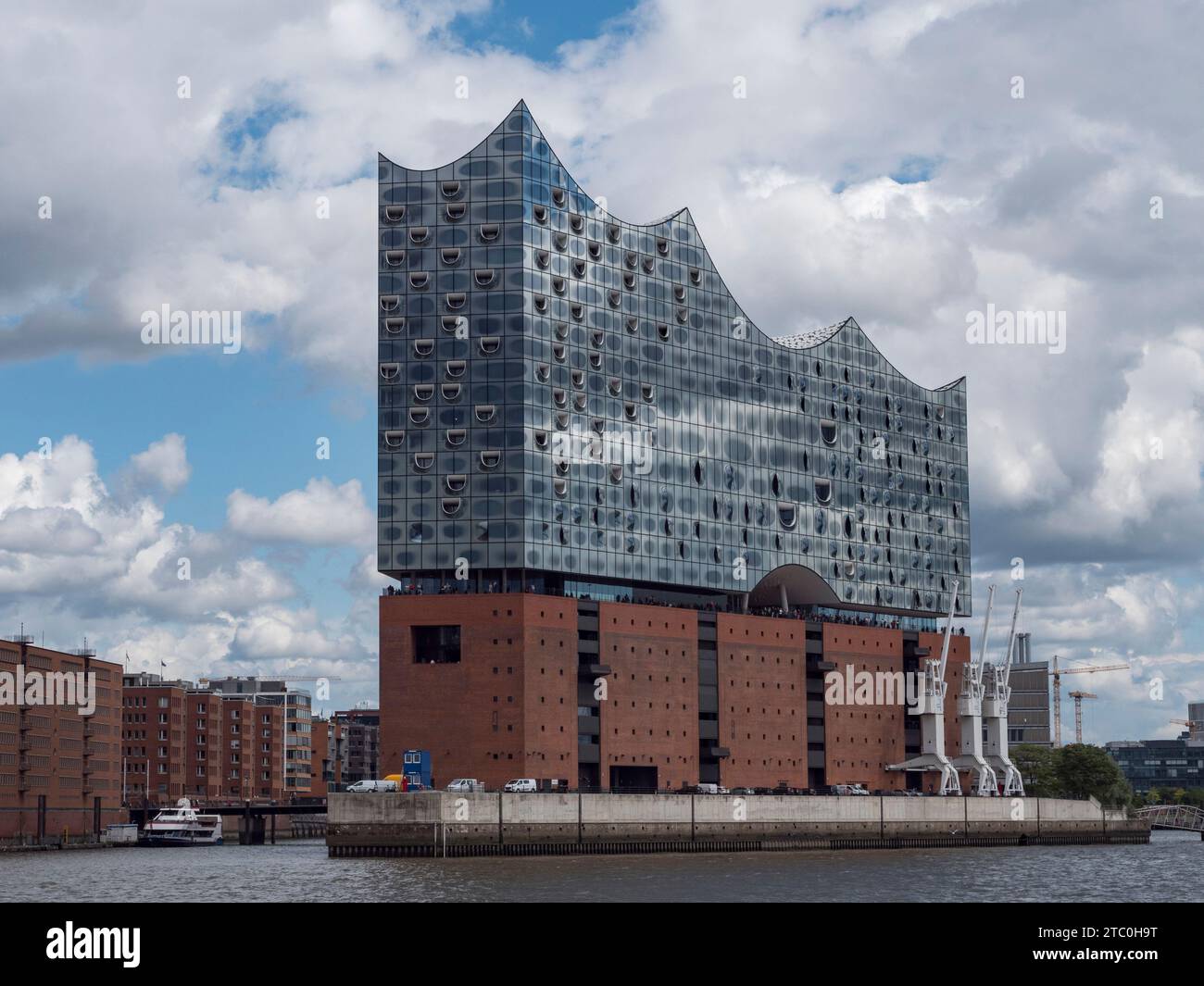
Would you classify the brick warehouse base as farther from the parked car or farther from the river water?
the river water

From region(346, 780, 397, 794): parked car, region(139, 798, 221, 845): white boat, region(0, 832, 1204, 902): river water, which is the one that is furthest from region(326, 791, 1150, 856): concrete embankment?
region(139, 798, 221, 845): white boat

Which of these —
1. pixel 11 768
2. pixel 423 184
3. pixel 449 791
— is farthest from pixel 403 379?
pixel 11 768

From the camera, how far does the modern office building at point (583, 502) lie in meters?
130

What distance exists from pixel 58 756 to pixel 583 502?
6147 centimetres

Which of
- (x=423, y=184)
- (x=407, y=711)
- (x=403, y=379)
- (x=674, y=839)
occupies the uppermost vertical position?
(x=423, y=184)

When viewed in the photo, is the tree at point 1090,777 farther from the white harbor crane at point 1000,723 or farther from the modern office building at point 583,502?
the modern office building at point 583,502

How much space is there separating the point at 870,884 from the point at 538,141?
71436mm

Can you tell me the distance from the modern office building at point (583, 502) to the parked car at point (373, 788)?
3826 mm

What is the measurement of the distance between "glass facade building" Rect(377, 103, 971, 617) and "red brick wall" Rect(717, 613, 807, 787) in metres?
4.91
